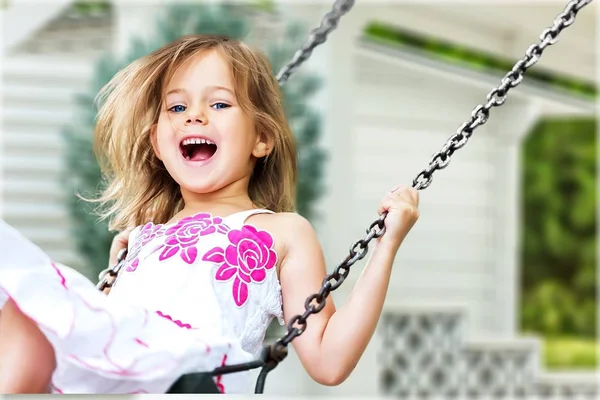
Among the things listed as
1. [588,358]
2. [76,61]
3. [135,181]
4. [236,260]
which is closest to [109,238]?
[76,61]

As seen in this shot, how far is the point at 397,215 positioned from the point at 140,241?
405 mm

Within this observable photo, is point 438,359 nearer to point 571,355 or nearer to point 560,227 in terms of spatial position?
point 571,355

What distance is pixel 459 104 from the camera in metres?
5.26

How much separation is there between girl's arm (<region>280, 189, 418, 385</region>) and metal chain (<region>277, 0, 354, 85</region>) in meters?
0.37

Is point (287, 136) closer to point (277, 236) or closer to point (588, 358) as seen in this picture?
point (277, 236)

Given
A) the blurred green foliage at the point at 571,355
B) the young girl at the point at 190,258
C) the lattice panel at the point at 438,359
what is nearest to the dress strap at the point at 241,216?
the young girl at the point at 190,258

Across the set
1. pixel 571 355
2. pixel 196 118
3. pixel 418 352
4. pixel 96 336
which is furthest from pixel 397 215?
pixel 571 355

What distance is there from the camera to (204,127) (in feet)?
4.67

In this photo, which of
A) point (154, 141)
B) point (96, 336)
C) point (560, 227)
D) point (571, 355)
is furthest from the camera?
point (560, 227)

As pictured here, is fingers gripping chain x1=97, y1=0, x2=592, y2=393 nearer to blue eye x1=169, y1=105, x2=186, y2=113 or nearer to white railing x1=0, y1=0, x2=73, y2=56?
blue eye x1=169, y1=105, x2=186, y2=113

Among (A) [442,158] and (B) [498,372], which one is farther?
(B) [498,372]

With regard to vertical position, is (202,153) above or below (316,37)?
below

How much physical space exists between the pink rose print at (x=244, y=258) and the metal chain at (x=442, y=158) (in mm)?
94

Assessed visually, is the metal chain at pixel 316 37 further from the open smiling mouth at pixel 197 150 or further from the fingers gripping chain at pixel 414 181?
the open smiling mouth at pixel 197 150
